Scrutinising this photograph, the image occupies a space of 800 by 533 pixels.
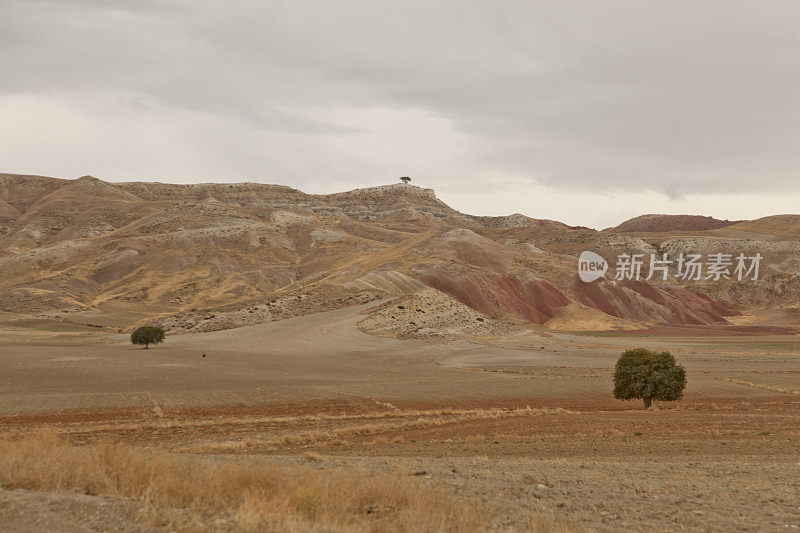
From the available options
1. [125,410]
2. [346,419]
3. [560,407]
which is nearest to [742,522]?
[346,419]

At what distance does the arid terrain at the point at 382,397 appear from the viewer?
11.8 metres

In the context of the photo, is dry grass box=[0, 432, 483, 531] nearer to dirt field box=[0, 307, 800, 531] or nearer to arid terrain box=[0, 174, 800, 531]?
arid terrain box=[0, 174, 800, 531]

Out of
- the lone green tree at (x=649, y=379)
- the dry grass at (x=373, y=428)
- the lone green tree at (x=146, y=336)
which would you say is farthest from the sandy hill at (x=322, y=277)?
the dry grass at (x=373, y=428)

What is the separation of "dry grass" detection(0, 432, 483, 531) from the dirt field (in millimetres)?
498

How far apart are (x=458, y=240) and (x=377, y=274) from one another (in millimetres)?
38757

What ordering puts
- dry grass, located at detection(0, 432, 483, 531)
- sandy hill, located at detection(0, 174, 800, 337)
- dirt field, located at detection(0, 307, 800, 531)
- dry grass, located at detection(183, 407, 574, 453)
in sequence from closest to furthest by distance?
dry grass, located at detection(0, 432, 483, 531), dirt field, located at detection(0, 307, 800, 531), dry grass, located at detection(183, 407, 574, 453), sandy hill, located at detection(0, 174, 800, 337)

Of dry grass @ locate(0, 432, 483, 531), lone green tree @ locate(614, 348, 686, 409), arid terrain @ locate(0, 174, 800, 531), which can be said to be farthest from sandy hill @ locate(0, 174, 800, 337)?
dry grass @ locate(0, 432, 483, 531)

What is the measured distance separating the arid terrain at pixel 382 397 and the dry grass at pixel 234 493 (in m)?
0.07

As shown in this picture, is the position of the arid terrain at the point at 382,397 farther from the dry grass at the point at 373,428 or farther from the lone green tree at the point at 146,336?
the lone green tree at the point at 146,336

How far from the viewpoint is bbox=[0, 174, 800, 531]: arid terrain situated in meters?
11.8

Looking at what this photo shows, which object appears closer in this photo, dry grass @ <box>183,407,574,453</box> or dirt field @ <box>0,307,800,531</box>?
dirt field @ <box>0,307,800,531</box>

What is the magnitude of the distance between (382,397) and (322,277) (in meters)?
93.6

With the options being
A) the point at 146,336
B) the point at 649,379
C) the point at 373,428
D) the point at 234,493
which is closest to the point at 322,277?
the point at 146,336

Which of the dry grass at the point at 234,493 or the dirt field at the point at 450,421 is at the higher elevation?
the dry grass at the point at 234,493
